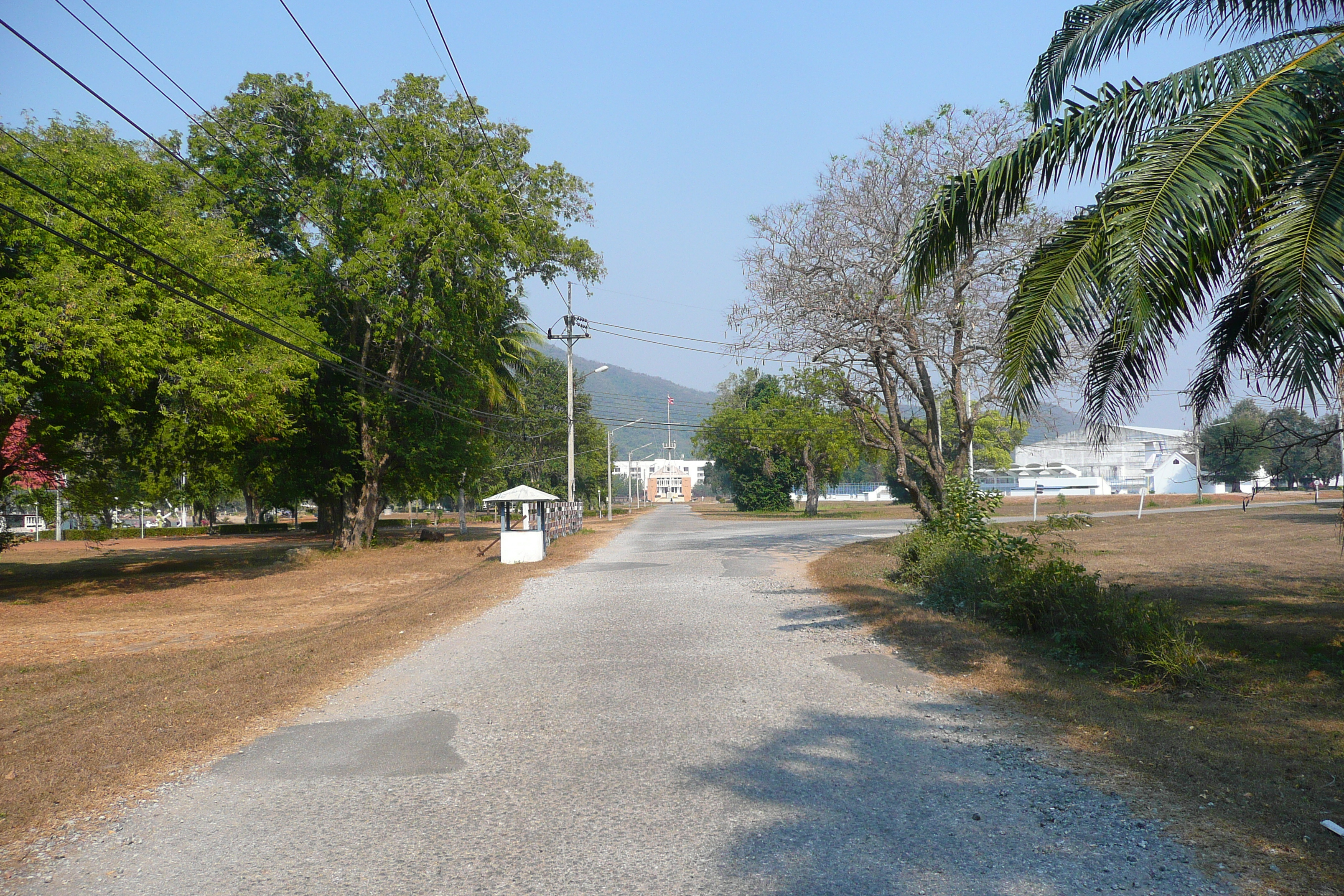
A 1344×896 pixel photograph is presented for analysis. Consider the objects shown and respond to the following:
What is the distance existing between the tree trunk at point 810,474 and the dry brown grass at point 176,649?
120 ft

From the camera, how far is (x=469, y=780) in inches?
198

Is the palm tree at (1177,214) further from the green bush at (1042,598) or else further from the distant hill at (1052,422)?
the distant hill at (1052,422)

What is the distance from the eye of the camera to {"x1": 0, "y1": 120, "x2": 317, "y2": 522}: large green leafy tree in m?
14.3

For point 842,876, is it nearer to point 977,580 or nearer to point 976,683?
point 976,683

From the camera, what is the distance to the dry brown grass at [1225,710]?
398 centimetres

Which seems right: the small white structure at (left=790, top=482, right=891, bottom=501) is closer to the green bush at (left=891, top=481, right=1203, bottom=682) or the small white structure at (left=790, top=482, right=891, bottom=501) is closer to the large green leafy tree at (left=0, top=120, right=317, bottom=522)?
the large green leafy tree at (left=0, top=120, right=317, bottom=522)

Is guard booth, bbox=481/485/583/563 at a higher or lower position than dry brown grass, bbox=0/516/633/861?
higher

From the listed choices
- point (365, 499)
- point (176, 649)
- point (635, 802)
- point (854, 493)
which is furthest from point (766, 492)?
point (854, 493)

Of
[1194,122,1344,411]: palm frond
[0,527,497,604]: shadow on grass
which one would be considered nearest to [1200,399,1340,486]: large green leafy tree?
[1194,122,1344,411]: palm frond

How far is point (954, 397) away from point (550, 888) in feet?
52.2

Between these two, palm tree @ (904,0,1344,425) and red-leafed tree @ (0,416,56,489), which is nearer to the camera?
palm tree @ (904,0,1344,425)

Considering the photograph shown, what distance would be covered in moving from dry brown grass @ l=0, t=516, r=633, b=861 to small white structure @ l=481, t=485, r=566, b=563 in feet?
2.23

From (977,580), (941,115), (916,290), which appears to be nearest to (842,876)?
(916,290)

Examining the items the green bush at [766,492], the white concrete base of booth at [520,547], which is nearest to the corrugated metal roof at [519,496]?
the white concrete base of booth at [520,547]
